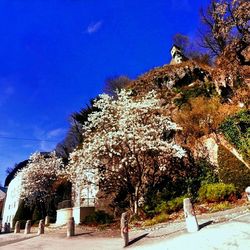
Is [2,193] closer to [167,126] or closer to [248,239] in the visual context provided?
[167,126]

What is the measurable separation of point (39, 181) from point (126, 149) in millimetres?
19987

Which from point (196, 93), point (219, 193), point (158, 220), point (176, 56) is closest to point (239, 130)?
point (219, 193)

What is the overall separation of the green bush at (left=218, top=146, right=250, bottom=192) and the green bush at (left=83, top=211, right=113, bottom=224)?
7.94m

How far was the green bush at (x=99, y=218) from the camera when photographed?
22062 millimetres

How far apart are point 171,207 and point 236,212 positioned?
511cm

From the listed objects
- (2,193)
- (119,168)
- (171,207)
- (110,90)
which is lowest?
(171,207)

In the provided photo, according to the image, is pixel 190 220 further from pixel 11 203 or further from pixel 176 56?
pixel 11 203

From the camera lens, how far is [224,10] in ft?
91.1

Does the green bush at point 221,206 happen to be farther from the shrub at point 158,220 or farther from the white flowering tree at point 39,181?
the white flowering tree at point 39,181

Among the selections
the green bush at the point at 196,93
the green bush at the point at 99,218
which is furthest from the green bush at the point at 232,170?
the green bush at the point at 196,93

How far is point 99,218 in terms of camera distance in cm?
2291

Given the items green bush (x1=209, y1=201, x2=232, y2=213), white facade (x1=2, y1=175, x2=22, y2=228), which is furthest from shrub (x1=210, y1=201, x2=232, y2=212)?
white facade (x1=2, y1=175, x2=22, y2=228)

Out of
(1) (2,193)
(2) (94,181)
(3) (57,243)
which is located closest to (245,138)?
(2) (94,181)

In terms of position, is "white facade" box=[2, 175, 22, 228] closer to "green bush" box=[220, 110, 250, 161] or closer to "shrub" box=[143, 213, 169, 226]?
"shrub" box=[143, 213, 169, 226]
